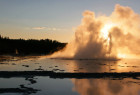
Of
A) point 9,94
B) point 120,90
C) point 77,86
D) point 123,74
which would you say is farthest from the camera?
point 123,74

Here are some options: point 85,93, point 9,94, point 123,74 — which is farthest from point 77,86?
point 123,74

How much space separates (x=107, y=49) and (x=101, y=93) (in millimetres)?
44743

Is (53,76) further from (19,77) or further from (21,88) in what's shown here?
(21,88)

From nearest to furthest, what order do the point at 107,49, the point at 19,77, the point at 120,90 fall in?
the point at 120,90 < the point at 19,77 < the point at 107,49

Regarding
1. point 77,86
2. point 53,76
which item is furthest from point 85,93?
point 53,76

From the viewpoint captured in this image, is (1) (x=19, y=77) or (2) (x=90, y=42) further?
(2) (x=90, y=42)

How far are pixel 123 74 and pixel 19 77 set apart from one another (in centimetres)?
1079

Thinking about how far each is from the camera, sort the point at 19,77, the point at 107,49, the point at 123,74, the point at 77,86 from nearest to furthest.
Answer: the point at 77,86 < the point at 19,77 < the point at 123,74 < the point at 107,49

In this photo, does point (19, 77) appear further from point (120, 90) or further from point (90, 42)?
point (90, 42)

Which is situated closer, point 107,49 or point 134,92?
point 134,92

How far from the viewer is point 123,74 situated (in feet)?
75.3

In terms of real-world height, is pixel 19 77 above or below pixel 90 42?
below

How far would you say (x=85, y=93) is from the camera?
1495 cm

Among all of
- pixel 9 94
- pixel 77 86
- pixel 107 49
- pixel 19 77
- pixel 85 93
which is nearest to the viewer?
pixel 9 94
